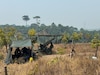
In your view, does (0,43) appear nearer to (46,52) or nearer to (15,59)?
(46,52)

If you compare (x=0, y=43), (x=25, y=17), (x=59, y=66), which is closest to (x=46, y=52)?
(x=0, y=43)

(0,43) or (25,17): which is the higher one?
(25,17)

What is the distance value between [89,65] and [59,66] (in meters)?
1.40

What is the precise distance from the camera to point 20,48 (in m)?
26.2

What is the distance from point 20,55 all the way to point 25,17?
116 m

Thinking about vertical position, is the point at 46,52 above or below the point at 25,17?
below

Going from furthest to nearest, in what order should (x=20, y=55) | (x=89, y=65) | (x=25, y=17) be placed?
(x=25, y=17) < (x=20, y=55) < (x=89, y=65)

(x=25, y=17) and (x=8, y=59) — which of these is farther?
(x=25, y=17)

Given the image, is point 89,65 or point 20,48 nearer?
point 89,65

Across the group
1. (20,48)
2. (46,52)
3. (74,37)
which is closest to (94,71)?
(20,48)

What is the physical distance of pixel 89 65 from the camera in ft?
40.2

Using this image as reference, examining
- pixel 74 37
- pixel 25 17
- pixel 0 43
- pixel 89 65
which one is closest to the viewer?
pixel 89 65

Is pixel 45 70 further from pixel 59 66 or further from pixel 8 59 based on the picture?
pixel 8 59

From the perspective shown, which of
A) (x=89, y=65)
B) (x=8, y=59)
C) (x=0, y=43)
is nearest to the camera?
(x=89, y=65)
